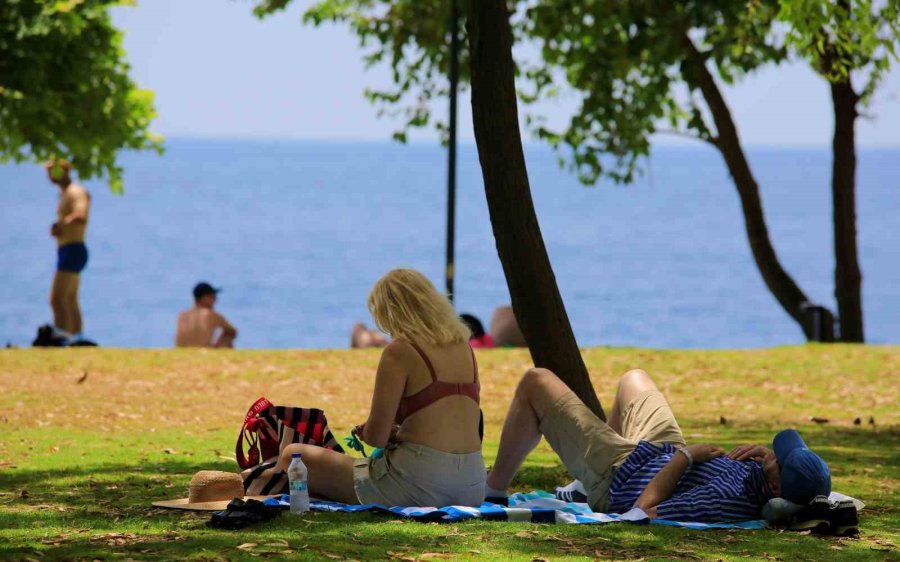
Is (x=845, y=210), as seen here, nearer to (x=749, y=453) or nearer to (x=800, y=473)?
(x=749, y=453)

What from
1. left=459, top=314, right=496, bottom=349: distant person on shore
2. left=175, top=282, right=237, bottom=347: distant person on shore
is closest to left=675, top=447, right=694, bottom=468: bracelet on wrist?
left=459, top=314, right=496, bottom=349: distant person on shore

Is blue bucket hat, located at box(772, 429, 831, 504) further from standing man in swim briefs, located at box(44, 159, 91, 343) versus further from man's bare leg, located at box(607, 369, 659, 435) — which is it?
standing man in swim briefs, located at box(44, 159, 91, 343)

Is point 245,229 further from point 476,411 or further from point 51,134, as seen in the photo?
point 476,411

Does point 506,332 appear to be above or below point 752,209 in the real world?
below

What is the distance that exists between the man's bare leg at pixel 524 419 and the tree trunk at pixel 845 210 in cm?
1181

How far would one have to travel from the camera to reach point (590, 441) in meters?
7.30

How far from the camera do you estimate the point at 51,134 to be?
20219 mm

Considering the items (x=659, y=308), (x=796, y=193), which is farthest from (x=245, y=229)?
(x=796, y=193)

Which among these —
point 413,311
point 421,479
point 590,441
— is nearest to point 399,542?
point 421,479

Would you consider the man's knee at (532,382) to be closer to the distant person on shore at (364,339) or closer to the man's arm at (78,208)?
the distant person on shore at (364,339)

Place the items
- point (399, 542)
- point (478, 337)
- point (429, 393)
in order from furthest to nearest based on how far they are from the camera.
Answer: point (478, 337) < point (429, 393) < point (399, 542)

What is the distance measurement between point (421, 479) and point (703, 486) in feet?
4.65

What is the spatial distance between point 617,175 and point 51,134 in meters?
8.32

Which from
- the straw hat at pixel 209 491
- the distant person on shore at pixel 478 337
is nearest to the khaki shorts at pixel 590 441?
the straw hat at pixel 209 491
